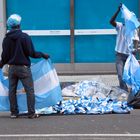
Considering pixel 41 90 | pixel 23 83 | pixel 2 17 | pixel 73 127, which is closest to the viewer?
pixel 73 127

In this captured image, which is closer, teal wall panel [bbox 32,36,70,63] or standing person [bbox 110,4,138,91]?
standing person [bbox 110,4,138,91]

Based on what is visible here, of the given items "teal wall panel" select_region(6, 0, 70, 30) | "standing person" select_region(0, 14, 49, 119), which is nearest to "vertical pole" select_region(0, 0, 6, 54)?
"teal wall panel" select_region(6, 0, 70, 30)

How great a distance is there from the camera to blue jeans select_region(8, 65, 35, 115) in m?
8.82

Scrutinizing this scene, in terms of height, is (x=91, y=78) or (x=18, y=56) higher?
(x=18, y=56)

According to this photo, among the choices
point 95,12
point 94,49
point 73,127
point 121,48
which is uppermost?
point 95,12

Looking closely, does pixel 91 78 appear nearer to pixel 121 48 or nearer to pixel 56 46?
pixel 56 46

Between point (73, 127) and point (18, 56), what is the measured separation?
142cm

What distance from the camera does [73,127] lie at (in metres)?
8.38

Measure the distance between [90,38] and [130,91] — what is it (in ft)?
13.9

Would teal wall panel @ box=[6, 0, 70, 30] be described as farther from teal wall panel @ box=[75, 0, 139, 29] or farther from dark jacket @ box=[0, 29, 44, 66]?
dark jacket @ box=[0, 29, 44, 66]

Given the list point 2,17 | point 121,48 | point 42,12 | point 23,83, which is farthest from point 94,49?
point 23,83

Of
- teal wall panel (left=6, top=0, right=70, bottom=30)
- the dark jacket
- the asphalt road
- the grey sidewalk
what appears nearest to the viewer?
the asphalt road

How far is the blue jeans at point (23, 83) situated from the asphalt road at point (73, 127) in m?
0.25

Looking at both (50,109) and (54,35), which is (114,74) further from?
(50,109)
